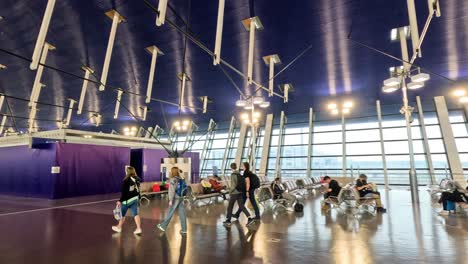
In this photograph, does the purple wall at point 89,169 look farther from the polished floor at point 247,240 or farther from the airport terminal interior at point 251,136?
the polished floor at point 247,240

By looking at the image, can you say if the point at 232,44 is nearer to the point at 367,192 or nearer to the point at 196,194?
the point at 196,194

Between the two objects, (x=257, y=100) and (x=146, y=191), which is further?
(x=146, y=191)

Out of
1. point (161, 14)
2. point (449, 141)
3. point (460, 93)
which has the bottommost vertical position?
point (449, 141)

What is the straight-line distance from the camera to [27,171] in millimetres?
11898

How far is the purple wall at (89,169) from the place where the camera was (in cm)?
1115

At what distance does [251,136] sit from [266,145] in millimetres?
6841

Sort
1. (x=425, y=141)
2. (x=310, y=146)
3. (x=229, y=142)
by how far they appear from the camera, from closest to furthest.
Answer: (x=425, y=141) → (x=310, y=146) → (x=229, y=142)

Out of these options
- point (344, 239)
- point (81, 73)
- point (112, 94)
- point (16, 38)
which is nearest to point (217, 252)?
point (344, 239)

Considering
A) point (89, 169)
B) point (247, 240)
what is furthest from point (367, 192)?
point (89, 169)

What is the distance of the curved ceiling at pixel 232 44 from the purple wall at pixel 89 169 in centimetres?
337

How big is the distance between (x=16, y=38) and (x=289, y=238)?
10.3 meters

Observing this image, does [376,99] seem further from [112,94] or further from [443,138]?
[112,94]

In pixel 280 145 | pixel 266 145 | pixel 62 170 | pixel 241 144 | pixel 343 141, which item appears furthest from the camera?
pixel 241 144

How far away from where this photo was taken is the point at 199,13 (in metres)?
7.18
